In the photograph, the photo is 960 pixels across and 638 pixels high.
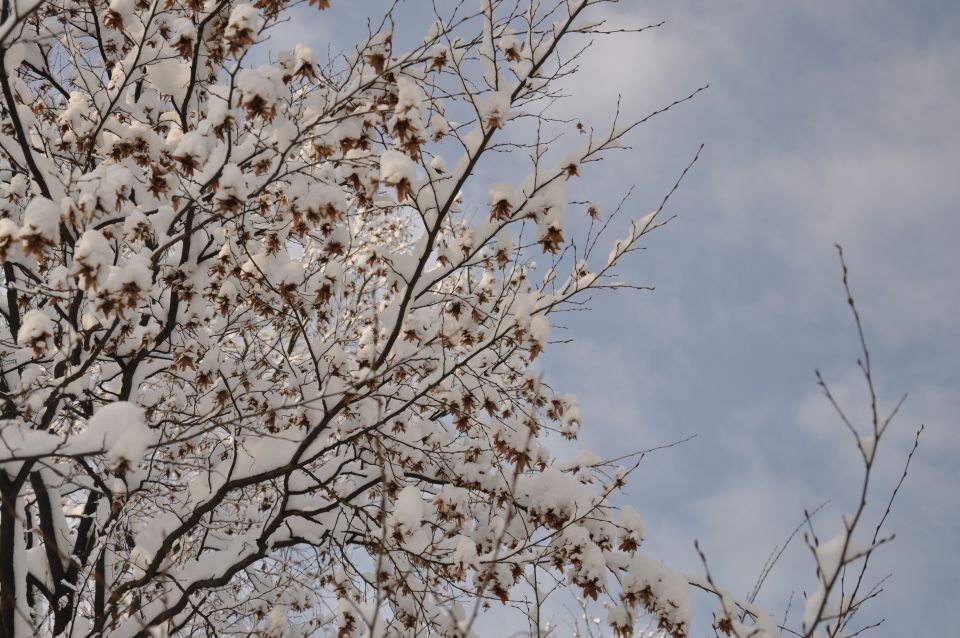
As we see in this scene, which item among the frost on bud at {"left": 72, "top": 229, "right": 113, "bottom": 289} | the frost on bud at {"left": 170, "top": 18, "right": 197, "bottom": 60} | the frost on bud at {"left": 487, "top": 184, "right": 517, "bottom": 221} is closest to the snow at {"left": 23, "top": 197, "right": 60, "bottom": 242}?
the frost on bud at {"left": 72, "top": 229, "right": 113, "bottom": 289}

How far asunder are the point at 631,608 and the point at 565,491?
80cm

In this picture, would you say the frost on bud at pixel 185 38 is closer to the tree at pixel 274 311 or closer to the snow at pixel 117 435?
the tree at pixel 274 311

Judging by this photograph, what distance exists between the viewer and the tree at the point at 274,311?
3330 millimetres

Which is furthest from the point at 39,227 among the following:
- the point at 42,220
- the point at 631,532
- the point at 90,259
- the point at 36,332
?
the point at 631,532

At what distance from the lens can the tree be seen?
10.9 ft

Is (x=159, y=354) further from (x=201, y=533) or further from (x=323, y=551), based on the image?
(x=323, y=551)

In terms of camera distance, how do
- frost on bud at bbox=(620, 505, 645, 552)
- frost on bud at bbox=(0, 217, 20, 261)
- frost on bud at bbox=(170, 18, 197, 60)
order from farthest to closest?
frost on bud at bbox=(620, 505, 645, 552) → frost on bud at bbox=(170, 18, 197, 60) → frost on bud at bbox=(0, 217, 20, 261)

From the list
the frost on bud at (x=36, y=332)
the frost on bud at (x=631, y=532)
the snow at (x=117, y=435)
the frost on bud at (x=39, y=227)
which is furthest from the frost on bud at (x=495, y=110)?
the frost on bud at (x=631, y=532)

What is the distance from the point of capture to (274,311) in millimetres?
4816

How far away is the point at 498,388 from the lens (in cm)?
458

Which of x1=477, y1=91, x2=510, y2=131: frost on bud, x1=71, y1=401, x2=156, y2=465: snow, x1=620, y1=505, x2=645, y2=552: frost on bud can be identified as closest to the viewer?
x1=71, y1=401, x2=156, y2=465: snow

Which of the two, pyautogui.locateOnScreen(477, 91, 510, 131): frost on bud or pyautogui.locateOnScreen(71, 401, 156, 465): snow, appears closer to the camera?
pyautogui.locateOnScreen(71, 401, 156, 465): snow

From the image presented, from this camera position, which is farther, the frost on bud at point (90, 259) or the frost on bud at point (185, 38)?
the frost on bud at point (185, 38)

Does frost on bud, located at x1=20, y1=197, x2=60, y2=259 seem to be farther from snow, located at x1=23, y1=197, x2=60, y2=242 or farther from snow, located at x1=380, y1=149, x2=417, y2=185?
snow, located at x1=380, y1=149, x2=417, y2=185
